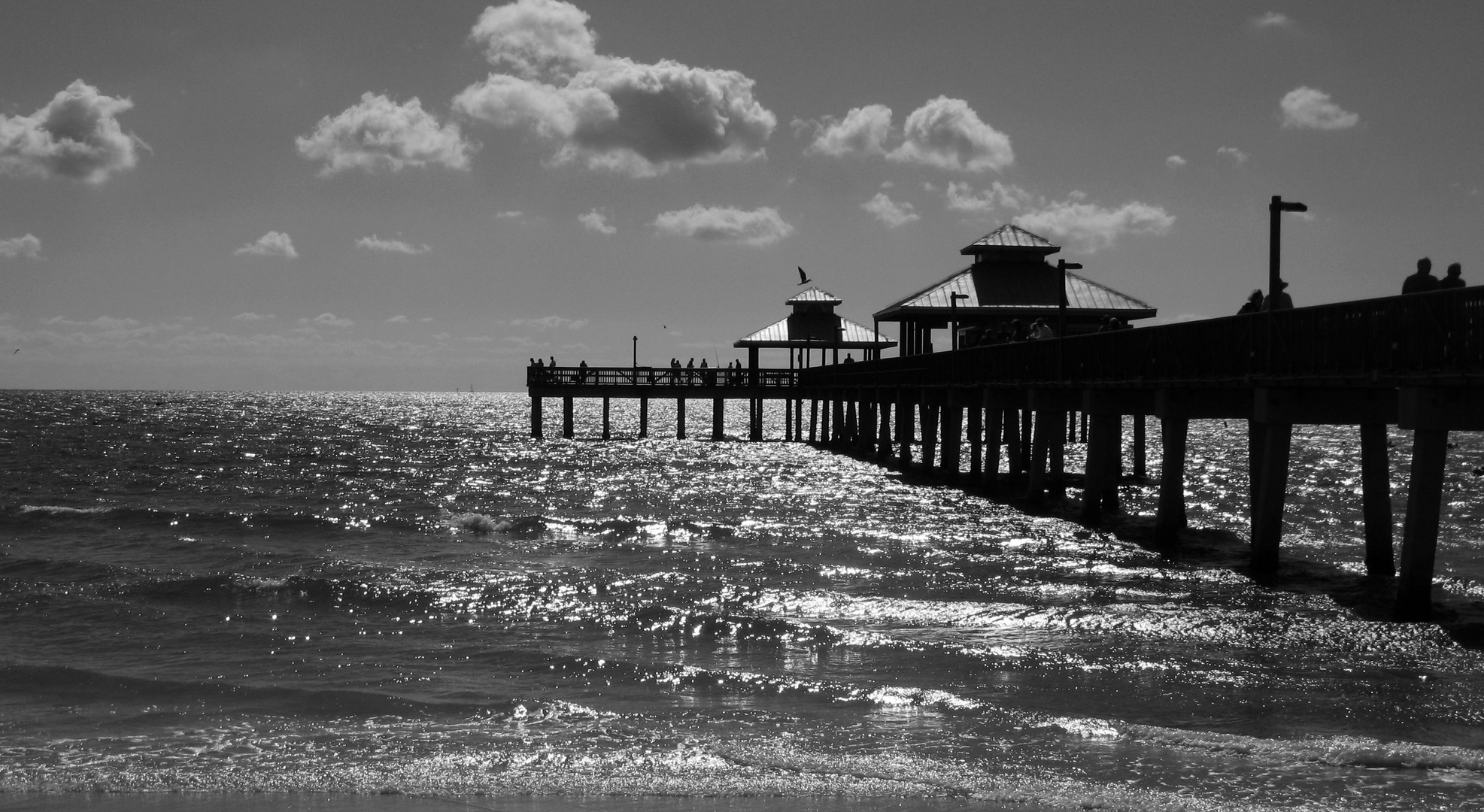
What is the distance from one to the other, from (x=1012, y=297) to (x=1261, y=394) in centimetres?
3105

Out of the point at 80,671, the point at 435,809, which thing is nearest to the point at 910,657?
the point at 435,809

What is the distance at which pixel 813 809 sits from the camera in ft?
30.8

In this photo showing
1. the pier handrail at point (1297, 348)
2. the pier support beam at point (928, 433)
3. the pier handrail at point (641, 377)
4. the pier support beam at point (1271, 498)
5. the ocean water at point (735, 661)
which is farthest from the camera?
the pier handrail at point (641, 377)

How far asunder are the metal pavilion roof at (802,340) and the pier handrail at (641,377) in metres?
1.89

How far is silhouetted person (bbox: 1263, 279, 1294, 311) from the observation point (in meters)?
19.8

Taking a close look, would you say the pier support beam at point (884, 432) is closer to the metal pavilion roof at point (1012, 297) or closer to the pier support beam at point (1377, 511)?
the metal pavilion roof at point (1012, 297)

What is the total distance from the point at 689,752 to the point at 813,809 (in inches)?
65.0

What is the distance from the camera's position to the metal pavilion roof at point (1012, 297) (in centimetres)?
4766

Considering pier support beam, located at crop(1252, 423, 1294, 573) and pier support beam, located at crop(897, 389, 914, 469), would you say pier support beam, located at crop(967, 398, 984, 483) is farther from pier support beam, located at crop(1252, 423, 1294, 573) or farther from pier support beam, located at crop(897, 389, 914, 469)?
pier support beam, located at crop(1252, 423, 1294, 573)

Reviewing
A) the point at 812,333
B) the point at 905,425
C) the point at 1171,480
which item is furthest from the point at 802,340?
the point at 1171,480

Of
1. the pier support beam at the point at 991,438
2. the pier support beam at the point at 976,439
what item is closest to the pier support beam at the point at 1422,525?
the pier support beam at the point at 991,438

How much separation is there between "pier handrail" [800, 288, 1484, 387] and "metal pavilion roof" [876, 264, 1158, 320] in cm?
1671

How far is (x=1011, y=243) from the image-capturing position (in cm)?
5197

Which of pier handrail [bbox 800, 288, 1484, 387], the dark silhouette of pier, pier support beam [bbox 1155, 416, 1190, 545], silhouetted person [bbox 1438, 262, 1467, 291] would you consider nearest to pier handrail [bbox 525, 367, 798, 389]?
the dark silhouette of pier
